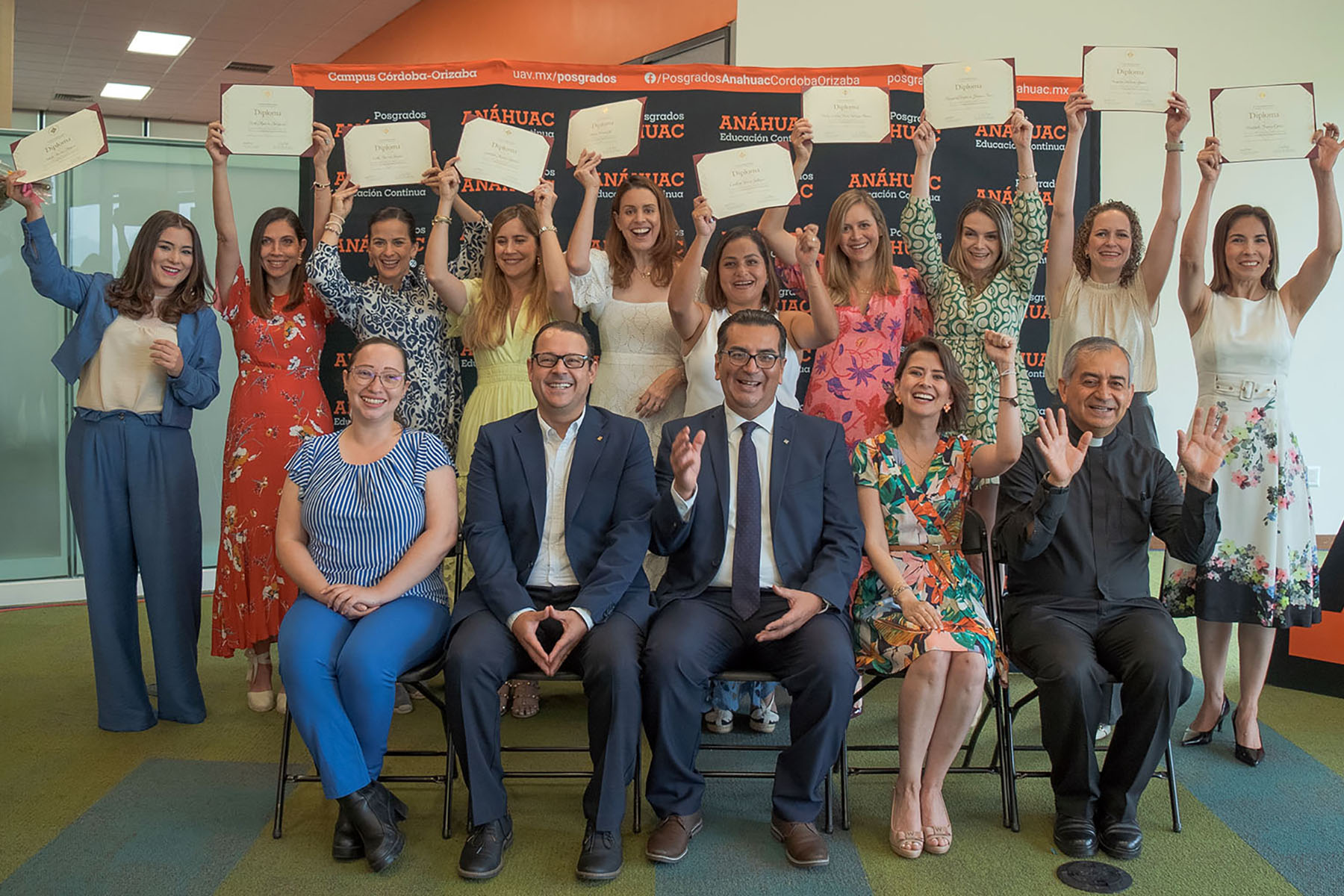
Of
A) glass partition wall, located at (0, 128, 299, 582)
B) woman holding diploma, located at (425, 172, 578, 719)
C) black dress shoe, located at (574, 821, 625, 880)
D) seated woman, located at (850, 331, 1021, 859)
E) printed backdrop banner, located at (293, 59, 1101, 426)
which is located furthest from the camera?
glass partition wall, located at (0, 128, 299, 582)

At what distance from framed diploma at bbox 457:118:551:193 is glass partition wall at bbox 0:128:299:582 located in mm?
2515

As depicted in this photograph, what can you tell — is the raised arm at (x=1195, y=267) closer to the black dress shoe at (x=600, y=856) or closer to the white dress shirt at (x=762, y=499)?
the white dress shirt at (x=762, y=499)

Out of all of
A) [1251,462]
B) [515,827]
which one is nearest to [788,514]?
[515,827]

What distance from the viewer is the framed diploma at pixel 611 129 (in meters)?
3.95

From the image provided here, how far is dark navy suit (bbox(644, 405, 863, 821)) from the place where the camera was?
276cm

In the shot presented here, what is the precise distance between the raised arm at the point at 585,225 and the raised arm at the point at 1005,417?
1479mm

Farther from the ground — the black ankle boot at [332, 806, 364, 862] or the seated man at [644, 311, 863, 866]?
the seated man at [644, 311, 863, 866]

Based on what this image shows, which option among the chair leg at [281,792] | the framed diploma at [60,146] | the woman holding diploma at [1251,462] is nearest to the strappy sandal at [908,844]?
the woman holding diploma at [1251,462]

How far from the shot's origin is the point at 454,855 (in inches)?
109

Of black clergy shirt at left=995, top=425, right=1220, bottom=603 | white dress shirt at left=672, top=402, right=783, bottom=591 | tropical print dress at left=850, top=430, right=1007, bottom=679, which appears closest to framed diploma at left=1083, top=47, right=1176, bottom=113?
black clergy shirt at left=995, top=425, right=1220, bottom=603

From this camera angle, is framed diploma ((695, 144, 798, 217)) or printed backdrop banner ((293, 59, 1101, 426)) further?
printed backdrop banner ((293, 59, 1101, 426))

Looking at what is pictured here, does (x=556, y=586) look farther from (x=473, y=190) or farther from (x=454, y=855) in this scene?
(x=473, y=190)

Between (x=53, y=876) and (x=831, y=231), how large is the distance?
3.07 m

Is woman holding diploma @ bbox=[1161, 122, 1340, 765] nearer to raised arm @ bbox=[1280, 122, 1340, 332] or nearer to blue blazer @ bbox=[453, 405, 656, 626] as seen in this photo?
raised arm @ bbox=[1280, 122, 1340, 332]
